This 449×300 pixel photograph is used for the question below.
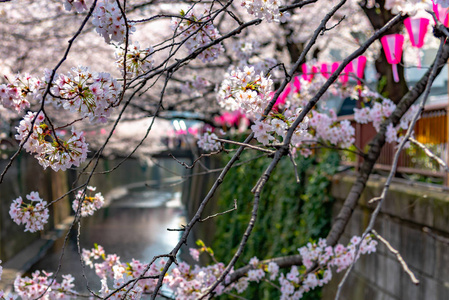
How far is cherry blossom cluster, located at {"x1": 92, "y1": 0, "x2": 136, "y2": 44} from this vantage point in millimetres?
1810

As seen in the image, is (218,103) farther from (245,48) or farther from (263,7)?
(263,7)

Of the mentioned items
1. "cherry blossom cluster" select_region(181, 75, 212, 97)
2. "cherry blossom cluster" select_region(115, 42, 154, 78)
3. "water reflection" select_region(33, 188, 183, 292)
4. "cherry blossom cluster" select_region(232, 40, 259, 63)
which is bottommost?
"water reflection" select_region(33, 188, 183, 292)

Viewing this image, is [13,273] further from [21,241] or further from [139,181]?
[139,181]

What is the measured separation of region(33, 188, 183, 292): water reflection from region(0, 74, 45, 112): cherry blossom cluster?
7440mm

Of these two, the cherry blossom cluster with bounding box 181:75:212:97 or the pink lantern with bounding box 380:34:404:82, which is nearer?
the cherry blossom cluster with bounding box 181:75:212:97

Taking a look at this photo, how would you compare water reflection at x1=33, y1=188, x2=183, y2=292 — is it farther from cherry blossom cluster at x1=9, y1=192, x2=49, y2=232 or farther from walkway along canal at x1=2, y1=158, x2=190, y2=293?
cherry blossom cluster at x1=9, y1=192, x2=49, y2=232

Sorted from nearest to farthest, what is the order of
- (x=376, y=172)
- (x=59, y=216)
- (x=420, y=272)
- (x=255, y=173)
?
(x=420, y=272) → (x=376, y=172) → (x=255, y=173) → (x=59, y=216)

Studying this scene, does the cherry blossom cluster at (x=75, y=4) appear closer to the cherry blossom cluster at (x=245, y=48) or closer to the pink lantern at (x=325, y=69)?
the pink lantern at (x=325, y=69)

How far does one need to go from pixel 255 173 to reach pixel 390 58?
5.26 metres

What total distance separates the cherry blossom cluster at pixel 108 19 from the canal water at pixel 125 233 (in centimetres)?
739

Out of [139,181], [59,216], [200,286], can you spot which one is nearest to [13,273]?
[59,216]

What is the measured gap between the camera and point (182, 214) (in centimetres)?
2392

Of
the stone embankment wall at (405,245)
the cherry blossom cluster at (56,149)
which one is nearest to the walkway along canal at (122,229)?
the stone embankment wall at (405,245)

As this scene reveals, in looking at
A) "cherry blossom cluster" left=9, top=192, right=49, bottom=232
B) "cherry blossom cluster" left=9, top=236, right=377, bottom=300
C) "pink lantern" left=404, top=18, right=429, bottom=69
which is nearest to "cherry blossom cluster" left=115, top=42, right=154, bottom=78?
"cherry blossom cluster" left=9, top=192, right=49, bottom=232
